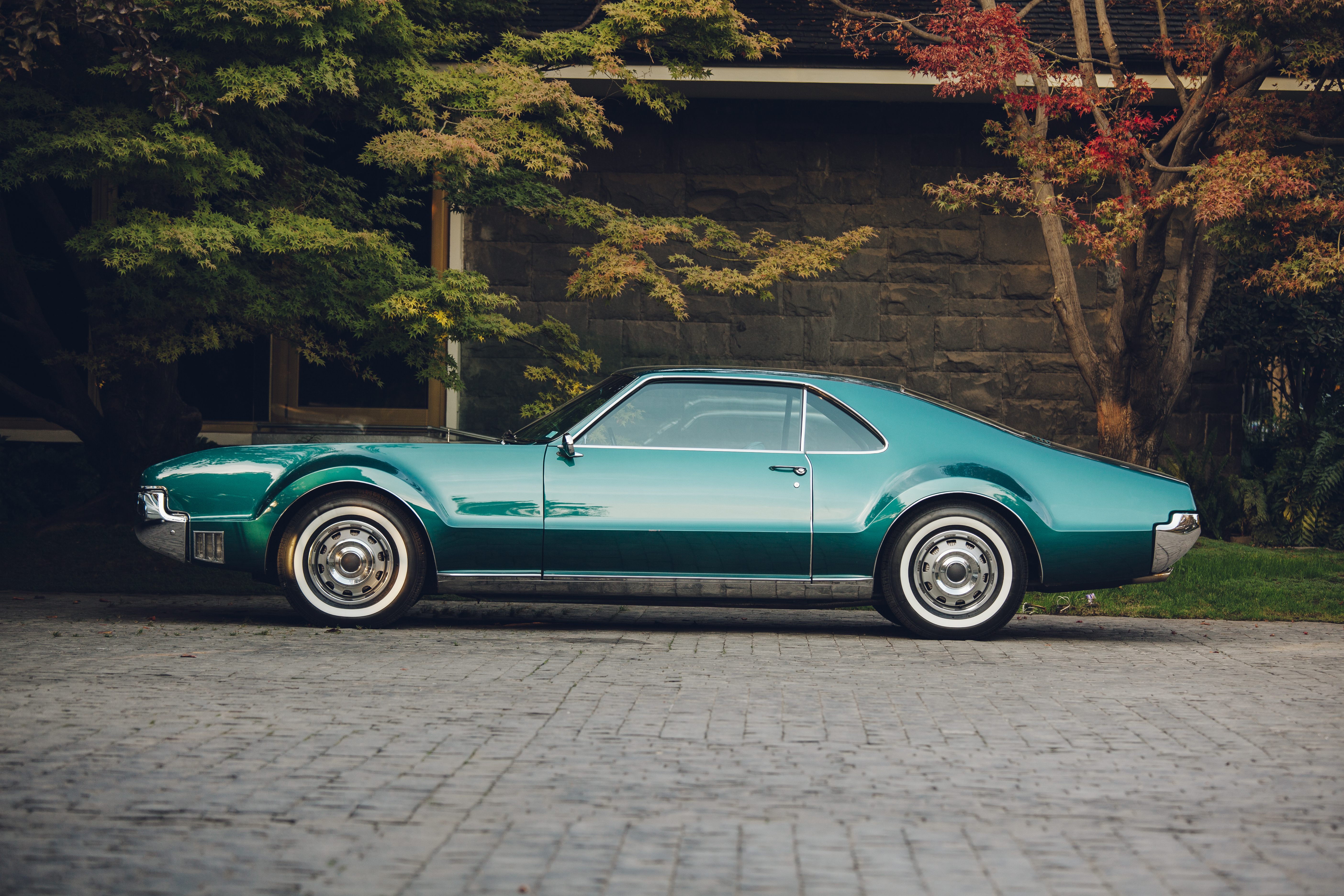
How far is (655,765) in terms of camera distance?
4.27 meters

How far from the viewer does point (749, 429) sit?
282 inches

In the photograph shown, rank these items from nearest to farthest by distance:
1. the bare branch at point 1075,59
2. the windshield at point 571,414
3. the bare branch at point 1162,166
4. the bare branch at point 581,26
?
the windshield at point 571,414, the bare branch at point 1162,166, the bare branch at point 1075,59, the bare branch at point 581,26

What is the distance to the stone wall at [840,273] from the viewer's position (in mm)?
12789

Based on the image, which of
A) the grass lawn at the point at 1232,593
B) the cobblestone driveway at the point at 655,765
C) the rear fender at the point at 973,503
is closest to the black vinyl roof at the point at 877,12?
the grass lawn at the point at 1232,593

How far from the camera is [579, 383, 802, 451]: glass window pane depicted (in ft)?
23.4

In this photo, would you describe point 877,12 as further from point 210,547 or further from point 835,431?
point 210,547

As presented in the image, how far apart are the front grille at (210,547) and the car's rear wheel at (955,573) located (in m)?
3.48

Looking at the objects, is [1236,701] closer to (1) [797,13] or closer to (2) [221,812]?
(2) [221,812]

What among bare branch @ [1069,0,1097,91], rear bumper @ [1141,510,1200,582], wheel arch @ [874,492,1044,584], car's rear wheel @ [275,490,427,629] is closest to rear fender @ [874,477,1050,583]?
wheel arch @ [874,492,1044,584]

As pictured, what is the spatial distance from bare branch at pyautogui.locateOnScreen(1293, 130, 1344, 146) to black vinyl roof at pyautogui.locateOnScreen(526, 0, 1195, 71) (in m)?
2.24

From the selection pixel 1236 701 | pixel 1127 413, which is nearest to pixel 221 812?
pixel 1236 701

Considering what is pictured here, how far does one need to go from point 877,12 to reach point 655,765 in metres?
9.15

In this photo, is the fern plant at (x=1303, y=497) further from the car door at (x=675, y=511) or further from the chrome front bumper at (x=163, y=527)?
the chrome front bumper at (x=163, y=527)

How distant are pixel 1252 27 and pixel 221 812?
7567 mm
